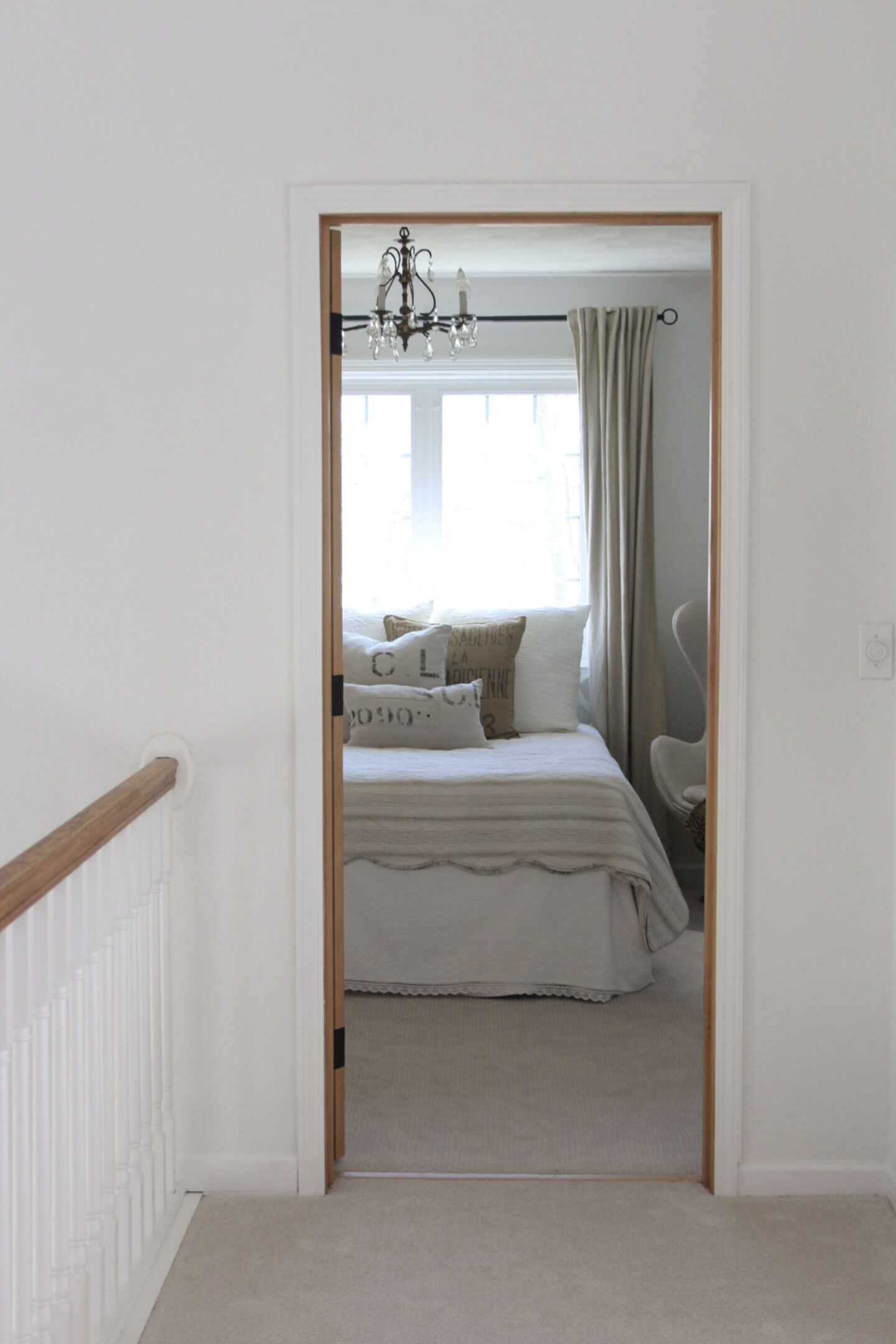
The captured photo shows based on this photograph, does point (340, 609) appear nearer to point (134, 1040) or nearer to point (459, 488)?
point (134, 1040)

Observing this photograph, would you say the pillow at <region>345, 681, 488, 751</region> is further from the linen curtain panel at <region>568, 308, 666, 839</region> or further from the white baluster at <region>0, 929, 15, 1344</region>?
the white baluster at <region>0, 929, 15, 1344</region>

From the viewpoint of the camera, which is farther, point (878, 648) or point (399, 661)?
point (399, 661)

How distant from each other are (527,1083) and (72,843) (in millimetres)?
1764

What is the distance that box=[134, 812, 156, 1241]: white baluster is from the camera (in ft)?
6.75

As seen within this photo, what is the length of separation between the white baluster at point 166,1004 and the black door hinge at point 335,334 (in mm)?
980

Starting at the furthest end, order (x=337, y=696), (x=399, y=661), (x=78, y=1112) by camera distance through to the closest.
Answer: (x=399, y=661), (x=337, y=696), (x=78, y=1112)

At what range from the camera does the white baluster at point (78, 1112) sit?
64.6 inches

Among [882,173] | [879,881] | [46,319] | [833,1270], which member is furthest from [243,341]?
[833,1270]

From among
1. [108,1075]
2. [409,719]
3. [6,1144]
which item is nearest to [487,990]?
[409,719]

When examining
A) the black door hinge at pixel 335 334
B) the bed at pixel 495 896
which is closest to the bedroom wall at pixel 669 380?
the bed at pixel 495 896

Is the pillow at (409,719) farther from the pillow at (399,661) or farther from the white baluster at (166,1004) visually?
the white baluster at (166,1004)

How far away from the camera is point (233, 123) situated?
7.40 feet

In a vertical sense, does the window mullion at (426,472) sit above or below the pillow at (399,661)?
above

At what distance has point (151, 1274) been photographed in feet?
6.72
